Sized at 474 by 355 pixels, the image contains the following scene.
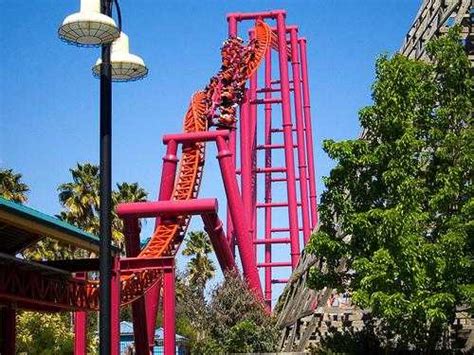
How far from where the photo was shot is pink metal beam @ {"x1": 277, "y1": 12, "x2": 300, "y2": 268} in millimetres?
49562

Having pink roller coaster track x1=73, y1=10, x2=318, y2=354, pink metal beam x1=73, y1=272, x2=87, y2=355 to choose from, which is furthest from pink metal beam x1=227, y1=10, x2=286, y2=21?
pink metal beam x1=73, y1=272, x2=87, y2=355

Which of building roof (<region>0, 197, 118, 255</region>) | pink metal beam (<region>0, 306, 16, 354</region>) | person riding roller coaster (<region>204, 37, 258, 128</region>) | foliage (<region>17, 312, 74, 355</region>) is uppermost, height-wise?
person riding roller coaster (<region>204, 37, 258, 128</region>)

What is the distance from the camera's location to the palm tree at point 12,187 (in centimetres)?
4821

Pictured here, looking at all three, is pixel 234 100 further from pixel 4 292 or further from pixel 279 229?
pixel 4 292

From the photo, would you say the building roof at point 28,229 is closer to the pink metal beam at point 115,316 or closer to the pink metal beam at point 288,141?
the pink metal beam at point 115,316

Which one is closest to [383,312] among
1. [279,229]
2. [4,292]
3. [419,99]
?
[419,99]

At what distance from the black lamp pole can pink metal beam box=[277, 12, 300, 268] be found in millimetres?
38530

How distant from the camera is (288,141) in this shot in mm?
51000

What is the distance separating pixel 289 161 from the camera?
2015 inches

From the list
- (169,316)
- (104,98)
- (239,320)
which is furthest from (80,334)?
(104,98)

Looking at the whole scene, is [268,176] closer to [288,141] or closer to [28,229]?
[288,141]

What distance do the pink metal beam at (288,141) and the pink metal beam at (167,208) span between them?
43.4ft

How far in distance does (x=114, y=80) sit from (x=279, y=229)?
45050 millimetres

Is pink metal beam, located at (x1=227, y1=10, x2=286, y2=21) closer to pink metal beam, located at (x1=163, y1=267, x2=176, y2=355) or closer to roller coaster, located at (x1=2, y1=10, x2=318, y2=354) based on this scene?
roller coaster, located at (x1=2, y1=10, x2=318, y2=354)
